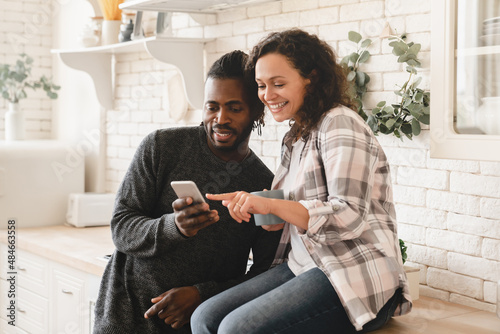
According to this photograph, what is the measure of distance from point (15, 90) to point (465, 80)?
325cm

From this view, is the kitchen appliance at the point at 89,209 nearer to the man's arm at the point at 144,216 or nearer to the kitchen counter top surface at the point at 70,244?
the kitchen counter top surface at the point at 70,244

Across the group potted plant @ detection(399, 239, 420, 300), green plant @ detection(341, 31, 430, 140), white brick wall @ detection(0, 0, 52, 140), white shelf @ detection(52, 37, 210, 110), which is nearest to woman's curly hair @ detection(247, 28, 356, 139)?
green plant @ detection(341, 31, 430, 140)

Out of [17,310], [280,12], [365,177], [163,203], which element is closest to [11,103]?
[17,310]

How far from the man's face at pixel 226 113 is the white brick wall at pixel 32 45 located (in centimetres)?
264

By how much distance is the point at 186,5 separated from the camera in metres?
3.04

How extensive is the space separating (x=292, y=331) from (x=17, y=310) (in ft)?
7.47

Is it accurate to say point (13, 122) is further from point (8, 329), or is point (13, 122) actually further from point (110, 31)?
point (8, 329)

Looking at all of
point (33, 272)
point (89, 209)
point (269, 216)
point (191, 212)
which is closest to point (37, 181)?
point (89, 209)

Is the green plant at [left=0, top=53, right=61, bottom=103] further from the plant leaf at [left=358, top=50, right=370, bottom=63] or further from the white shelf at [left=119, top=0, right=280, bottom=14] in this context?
the plant leaf at [left=358, top=50, right=370, bottom=63]

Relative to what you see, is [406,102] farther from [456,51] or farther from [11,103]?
[11,103]

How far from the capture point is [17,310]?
3.52 metres

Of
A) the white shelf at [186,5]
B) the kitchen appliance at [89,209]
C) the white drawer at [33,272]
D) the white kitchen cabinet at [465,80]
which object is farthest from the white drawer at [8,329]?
the white kitchen cabinet at [465,80]

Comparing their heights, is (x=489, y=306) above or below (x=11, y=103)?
below

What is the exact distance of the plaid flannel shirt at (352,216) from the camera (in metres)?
1.69
